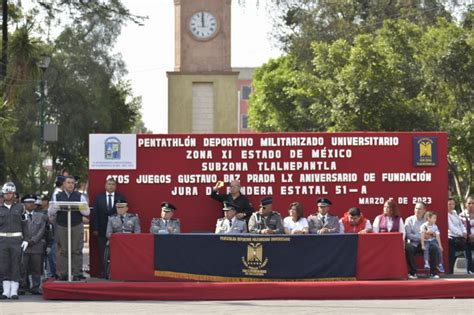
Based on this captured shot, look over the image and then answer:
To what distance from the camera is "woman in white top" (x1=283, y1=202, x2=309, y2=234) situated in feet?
69.5

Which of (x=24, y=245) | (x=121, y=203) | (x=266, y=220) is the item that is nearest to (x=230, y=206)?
(x=266, y=220)

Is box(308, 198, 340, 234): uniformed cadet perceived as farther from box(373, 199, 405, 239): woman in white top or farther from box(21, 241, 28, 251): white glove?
box(21, 241, 28, 251): white glove

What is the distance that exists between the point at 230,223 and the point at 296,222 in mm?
1209

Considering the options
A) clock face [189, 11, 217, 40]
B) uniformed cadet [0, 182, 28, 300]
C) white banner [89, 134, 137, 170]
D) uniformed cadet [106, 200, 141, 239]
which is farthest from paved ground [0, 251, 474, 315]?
clock face [189, 11, 217, 40]

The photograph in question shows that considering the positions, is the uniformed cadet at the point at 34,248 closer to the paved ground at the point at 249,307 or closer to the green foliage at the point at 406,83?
the paved ground at the point at 249,307

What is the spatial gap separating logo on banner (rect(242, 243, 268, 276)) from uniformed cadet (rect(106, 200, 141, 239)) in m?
2.41

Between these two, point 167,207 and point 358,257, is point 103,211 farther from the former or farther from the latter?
point 358,257

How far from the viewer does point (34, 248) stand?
20141 mm

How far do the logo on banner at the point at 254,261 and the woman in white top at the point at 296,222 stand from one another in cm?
135

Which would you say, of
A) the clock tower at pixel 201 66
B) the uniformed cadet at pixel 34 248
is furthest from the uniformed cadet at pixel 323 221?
the clock tower at pixel 201 66

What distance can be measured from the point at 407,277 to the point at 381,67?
1630 cm

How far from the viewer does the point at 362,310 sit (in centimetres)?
1692

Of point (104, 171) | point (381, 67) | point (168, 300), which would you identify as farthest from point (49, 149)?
point (168, 300)

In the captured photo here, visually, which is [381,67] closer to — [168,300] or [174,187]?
[174,187]
